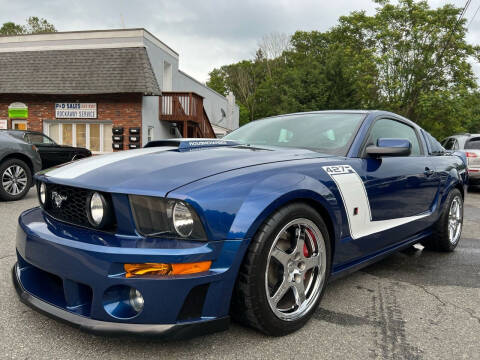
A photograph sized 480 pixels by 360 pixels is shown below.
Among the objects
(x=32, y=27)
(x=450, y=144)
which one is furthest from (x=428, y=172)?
(x=32, y=27)

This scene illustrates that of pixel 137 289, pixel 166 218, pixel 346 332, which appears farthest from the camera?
pixel 346 332

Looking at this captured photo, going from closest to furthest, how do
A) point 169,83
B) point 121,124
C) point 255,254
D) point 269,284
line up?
point 255,254 < point 269,284 < point 121,124 < point 169,83

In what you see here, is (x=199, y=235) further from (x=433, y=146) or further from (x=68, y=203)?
(x=433, y=146)

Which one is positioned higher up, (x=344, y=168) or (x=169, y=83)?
(x=169, y=83)

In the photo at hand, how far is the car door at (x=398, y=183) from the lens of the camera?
271cm

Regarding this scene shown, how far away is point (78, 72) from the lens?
16.7 metres

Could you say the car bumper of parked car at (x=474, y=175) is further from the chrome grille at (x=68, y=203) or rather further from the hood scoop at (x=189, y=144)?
the chrome grille at (x=68, y=203)

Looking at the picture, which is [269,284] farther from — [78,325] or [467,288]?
[467,288]

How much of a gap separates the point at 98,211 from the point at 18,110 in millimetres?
18086

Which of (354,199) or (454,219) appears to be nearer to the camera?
(354,199)

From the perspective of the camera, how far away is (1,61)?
17703 mm

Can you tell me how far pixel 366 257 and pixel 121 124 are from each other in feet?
50.0

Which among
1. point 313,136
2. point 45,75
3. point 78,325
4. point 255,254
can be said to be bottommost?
point 78,325

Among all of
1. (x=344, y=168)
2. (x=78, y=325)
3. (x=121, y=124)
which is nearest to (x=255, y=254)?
(x=78, y=325)
